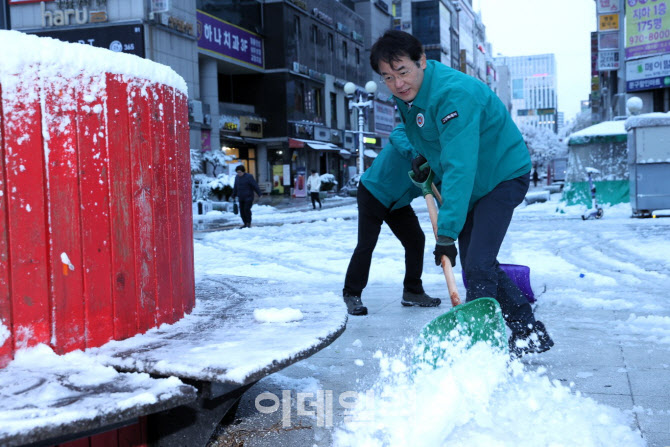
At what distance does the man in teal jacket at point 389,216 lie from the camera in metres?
4.58

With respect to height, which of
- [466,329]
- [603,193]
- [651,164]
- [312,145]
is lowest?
[466,329]

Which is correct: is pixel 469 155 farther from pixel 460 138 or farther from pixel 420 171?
pixel 420 171

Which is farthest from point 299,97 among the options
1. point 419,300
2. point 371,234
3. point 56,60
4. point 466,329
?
point 56,60

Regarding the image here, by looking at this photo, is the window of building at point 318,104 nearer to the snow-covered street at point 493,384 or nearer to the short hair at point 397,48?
the snow-covered street at point 493,384

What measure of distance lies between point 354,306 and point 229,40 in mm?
32403

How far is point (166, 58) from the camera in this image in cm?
2798

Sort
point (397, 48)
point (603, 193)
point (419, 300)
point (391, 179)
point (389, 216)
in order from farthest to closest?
1. point (603, 193)
2. point (419, 300)
3. point (389, 216)
4. point (391, 179)
5. point (397, 48)

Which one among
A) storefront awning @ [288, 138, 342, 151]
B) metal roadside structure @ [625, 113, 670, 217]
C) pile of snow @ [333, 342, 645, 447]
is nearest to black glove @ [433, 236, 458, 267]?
pile of snow @ [333, 342, 645, 447]

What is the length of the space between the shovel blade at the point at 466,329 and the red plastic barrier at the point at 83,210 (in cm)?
111

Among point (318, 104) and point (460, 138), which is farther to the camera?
point (318, 104)

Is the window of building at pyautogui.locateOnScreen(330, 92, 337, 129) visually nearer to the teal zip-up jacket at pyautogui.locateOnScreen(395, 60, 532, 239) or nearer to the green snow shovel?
the teal zip-up jacket at pyautogui.locateOnScreen(395, 60, 532, 239)

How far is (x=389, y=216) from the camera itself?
4.91 m

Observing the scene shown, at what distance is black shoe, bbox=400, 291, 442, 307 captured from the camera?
16.5 ft

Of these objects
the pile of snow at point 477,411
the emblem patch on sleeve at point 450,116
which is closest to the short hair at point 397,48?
the emblem patch on sleeve at point 450,116
